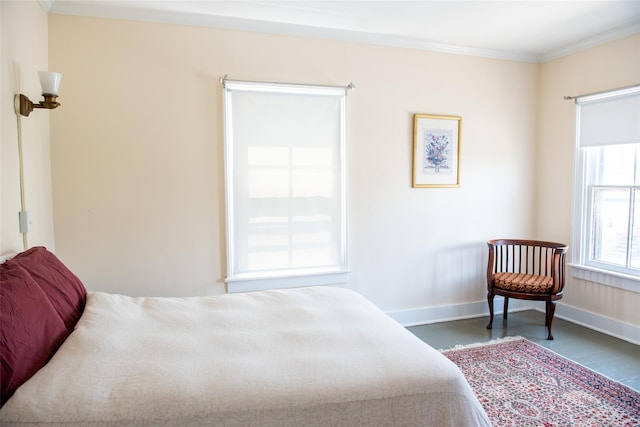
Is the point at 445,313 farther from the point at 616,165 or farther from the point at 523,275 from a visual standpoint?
the point at 616,165

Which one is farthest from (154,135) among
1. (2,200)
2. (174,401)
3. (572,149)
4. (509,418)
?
(572,149)

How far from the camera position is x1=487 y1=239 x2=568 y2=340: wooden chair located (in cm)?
335

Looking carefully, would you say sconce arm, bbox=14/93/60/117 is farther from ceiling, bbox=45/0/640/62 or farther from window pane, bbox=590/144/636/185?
window pane, bbox=590/144/636/185

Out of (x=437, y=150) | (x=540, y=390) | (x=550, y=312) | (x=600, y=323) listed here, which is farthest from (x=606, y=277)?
(x=437, y=150)

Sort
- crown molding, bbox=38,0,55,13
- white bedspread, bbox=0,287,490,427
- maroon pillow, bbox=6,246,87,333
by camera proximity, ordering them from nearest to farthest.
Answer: white bedspread, bbox=0,287,490,427, maroon pillow, bbox=6,246,87,333, crown molding, bbox=38,0,55,13

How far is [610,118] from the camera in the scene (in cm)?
344

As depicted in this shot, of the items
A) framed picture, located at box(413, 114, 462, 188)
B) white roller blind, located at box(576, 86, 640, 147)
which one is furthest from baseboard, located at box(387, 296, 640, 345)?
white roller blind, located at box(576, 86, 640, 147)

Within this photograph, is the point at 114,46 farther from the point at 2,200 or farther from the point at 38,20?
the point at 2,200

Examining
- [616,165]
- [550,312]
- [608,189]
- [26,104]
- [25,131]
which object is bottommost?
[550,312]

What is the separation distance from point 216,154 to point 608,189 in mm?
3505

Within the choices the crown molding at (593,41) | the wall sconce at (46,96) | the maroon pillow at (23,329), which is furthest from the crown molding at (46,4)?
the crown molding at (593,41)

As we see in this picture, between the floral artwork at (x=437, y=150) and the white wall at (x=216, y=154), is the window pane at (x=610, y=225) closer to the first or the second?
the white wall at (x=216, y=154)

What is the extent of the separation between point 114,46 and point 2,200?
146 cm

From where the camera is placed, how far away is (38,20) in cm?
255
